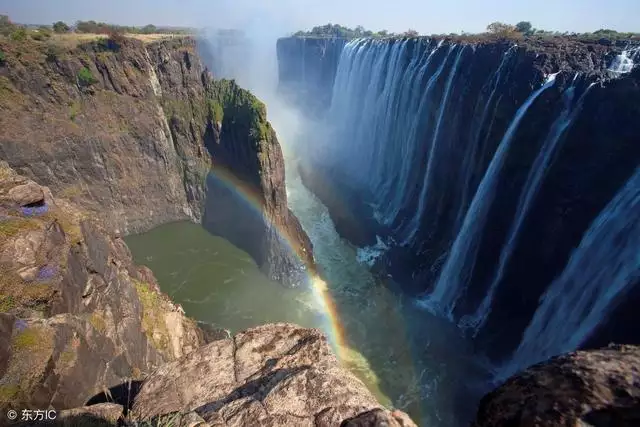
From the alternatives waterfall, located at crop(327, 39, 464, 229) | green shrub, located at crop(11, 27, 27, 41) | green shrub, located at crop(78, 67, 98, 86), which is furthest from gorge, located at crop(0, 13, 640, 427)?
green shrub, located at crop(11, 27, 27, 41)

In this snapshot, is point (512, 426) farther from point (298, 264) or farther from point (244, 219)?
point (244, 219)

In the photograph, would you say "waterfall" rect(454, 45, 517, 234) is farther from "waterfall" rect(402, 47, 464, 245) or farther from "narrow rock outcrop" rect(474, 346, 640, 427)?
"narrow rock outcrop" rect(474, 346, 640, 427)

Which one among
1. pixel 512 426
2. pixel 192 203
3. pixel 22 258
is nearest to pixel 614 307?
pixel 512 426

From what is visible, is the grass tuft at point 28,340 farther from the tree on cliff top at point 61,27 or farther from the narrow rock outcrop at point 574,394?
the tree on cliff top at point 61,27

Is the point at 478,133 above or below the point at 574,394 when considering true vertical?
below

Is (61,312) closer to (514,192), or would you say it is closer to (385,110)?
(514,192)

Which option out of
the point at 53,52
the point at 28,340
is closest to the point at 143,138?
the point at 53,52

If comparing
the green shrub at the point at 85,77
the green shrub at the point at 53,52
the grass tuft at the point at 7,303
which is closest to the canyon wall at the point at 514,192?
the grass tuft at the point at 7,303
